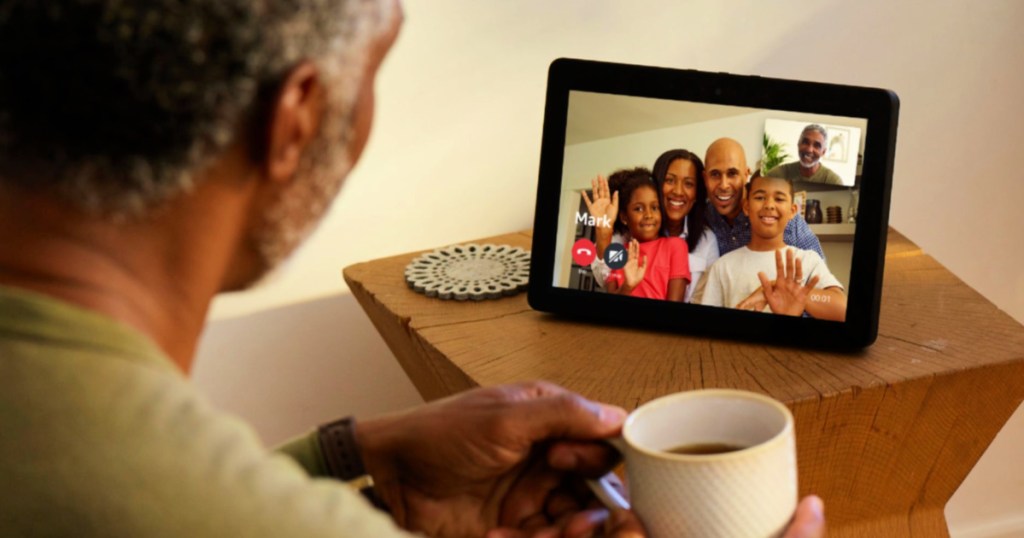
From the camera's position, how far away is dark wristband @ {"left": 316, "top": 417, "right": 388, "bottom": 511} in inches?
34.8

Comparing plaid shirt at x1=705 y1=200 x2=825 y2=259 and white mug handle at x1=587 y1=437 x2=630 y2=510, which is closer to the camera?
white mug handle at x1=587 y1=437 x2=630 y2=510

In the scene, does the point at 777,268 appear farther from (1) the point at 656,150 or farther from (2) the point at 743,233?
(1) the point at 656,150

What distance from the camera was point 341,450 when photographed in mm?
888

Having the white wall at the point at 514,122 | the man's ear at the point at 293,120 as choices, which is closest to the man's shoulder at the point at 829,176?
the white wall at the point at 514,122

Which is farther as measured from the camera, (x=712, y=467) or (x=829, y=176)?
(x=829, y=176)

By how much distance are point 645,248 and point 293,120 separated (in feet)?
2.13

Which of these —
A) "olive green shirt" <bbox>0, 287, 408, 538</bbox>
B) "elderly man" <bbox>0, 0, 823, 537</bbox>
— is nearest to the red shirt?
"elderly man" <bbox>0, 0, 823, 537</bbox>

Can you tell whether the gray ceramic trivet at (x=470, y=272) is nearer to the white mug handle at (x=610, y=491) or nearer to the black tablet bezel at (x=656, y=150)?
the black tablet bezel at (x=656, y=150)

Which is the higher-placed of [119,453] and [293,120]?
[293,120]

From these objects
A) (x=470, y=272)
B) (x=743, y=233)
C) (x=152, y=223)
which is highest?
(x=152, y=223)

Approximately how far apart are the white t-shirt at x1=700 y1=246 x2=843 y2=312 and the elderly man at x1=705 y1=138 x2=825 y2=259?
0.01 meters

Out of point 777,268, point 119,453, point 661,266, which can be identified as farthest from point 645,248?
point 119,453

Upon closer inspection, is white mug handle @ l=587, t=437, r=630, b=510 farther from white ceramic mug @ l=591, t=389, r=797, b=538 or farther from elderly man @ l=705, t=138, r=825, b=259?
elderly man @ l=705, t=138, r=825, b=259

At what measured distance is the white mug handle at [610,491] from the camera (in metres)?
0.78
